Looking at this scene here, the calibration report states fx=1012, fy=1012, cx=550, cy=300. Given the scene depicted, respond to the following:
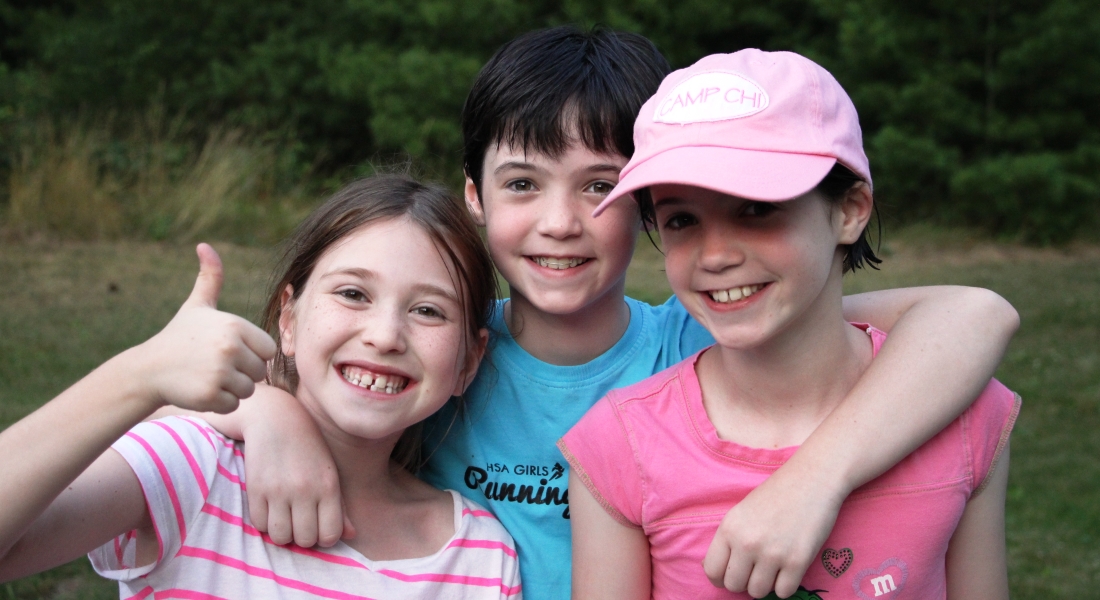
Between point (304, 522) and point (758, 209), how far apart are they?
1.05 metres

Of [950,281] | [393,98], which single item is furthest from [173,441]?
[393,98]

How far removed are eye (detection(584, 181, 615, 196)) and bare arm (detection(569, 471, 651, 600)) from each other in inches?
27.5

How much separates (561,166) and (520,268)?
9.8 inches

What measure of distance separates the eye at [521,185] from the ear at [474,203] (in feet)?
0.72

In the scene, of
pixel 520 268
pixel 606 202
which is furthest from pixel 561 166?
pixel 606 202

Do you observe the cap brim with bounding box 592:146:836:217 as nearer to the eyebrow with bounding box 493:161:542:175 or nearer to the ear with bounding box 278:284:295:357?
the eyebrow with bounding box 493:161:542:175

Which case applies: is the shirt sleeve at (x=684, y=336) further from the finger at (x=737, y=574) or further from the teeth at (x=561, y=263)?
the finger at (x=737, y=574)

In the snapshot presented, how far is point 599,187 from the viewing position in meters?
2.32

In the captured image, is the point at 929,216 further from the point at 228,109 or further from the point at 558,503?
the point at 558,503

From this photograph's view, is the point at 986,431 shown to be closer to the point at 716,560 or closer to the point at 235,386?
the point at 716,560

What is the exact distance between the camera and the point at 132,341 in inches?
247

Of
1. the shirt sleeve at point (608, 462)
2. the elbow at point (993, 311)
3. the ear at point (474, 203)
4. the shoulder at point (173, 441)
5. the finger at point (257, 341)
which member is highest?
the finger at point (257, 341)

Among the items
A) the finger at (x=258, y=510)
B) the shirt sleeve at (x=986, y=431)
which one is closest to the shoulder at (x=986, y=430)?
the shirt sleeve at (x=986, y=431)

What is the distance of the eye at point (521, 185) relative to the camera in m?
2.34
